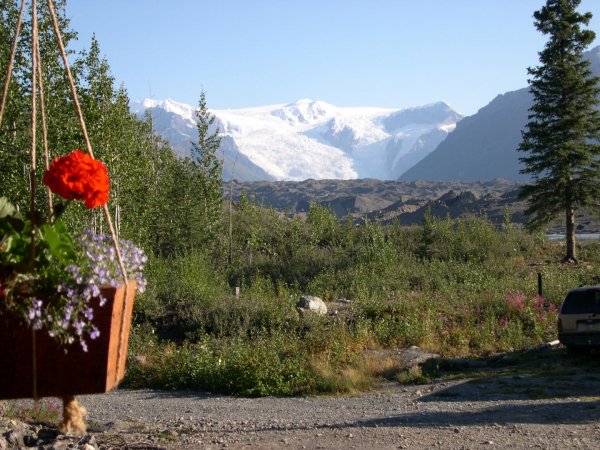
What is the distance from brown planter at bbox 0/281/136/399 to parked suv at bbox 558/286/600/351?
513 inches

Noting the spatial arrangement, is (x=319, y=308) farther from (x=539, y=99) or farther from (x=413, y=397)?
(x=539, y=99)

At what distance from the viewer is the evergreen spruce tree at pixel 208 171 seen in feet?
102

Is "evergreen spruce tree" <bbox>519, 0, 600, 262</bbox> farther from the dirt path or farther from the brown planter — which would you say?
the brown planter

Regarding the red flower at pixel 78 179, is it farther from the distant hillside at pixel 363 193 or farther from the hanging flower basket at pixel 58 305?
the distant hillside at pixel 363 193

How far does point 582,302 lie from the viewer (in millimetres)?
15055

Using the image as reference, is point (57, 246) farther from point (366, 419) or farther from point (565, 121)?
point (565, 121)

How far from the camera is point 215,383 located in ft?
44.7

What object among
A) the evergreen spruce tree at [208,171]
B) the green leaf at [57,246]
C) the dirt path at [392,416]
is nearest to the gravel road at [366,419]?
the dirt path at [392,416]

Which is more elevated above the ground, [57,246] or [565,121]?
[565,121]

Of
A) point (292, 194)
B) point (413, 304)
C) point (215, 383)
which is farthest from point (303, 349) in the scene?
point (292, 194)

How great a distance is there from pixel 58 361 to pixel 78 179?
0.95 meters

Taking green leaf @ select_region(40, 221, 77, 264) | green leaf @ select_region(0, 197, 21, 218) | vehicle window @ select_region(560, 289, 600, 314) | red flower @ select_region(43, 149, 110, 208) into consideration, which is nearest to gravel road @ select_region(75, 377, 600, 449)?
vehicle window @ select_region(560, 289, 600, 314)

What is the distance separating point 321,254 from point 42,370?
88.9 feet

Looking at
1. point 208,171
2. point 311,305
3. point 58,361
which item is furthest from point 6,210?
point 208,171
